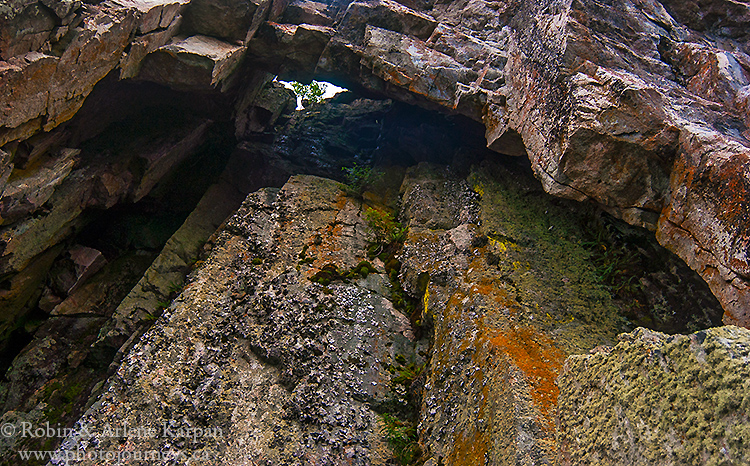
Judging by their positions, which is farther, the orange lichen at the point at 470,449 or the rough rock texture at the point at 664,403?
the orange lichen at the point at 470,449

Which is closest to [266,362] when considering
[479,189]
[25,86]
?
[479,189]

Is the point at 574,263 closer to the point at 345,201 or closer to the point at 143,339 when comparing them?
the point at 345,201

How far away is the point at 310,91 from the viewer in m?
13.9

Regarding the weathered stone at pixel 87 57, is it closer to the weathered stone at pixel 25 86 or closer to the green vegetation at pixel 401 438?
the weathered stone at pixel 25 86

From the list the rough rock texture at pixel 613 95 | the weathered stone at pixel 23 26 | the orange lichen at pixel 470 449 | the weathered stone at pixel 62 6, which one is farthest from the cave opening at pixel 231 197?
the weathered stone at pixel 23 26

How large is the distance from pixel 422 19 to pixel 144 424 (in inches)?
382

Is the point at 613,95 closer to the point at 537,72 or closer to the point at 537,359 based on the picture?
the point at 537,72

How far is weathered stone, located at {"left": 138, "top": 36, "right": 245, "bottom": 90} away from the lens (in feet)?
25.7

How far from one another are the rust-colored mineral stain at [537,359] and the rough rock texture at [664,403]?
0.42m

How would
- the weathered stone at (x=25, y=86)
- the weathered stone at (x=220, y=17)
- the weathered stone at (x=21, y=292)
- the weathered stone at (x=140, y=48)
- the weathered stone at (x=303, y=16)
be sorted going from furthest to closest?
the weathered stone at (x=303, y=16), the weathered stone at (x=220, y=17), the weathered stone at (x=21, y=292), the weathered stone at (x=140, y=48), the weathered stone at (x=25, y=86)

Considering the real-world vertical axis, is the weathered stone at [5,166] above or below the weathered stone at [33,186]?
above

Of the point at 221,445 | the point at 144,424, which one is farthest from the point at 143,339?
the point at 221,445

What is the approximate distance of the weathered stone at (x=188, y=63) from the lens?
7.85 meters

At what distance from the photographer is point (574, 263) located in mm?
5914
